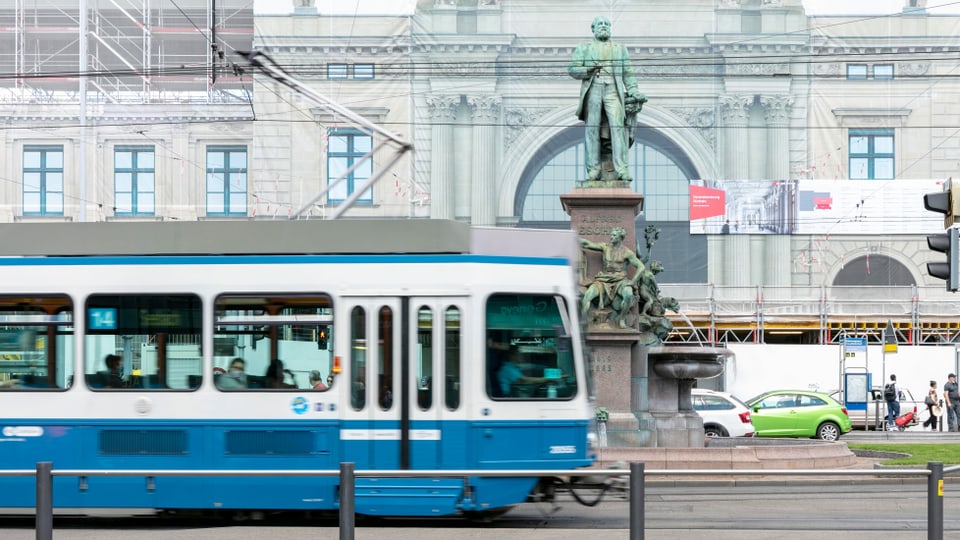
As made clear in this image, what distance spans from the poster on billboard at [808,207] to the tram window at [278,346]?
36.3 meters

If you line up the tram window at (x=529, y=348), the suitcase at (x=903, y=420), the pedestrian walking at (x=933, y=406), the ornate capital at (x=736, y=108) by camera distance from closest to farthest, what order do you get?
the tram window at (x=529, y=348)
the pedestrian walking at (x=933, y=406)
the suitcase at (x=903, y=420)
the ornate capital at (x=736, y=108)

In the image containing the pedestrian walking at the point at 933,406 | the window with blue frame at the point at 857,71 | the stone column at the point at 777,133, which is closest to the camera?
the pedestrian walking at the point at 933,406

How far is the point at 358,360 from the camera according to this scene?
12.4 meters

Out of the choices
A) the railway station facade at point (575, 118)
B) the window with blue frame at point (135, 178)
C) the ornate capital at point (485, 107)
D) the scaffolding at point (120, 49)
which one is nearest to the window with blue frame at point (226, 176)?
the railway station facade at point (575, 118)

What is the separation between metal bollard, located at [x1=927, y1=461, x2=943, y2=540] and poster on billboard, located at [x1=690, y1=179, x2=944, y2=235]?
126 feet

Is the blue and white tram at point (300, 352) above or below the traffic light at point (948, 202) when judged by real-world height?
below

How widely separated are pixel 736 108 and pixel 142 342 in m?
40.7

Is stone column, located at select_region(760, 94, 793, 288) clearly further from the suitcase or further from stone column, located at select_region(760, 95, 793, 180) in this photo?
the suitcase

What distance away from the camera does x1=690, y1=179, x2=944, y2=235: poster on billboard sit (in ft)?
156

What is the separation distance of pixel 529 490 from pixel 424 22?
42713mm

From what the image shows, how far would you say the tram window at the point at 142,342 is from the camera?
12.5 m

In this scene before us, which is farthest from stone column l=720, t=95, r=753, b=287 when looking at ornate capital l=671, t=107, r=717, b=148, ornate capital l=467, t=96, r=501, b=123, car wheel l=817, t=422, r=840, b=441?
car wheel l=817, t=422, r=840, b=441

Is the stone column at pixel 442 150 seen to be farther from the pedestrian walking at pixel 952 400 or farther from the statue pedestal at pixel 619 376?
the statue pedestal at pixel 619 376

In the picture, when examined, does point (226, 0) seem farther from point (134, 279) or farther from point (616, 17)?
point (134, 279)
